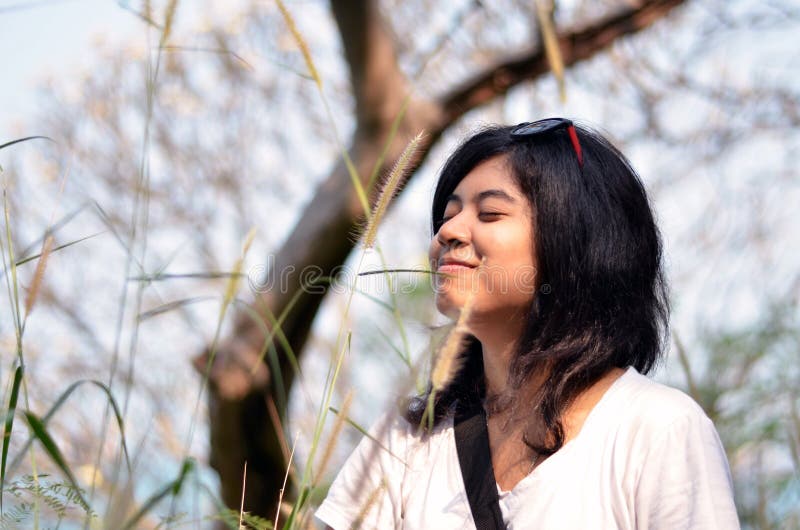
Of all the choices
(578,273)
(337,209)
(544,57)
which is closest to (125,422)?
(578,273)

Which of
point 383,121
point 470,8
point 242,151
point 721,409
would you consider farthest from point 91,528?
point 242,151

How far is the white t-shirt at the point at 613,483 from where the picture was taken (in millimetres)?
1425

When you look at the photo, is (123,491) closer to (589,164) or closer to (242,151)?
(589,164)

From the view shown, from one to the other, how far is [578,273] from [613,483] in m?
0.40

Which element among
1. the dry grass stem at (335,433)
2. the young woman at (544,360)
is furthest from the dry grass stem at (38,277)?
the young woman at (544,360)

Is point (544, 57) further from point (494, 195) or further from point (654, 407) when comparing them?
point (654, 407)

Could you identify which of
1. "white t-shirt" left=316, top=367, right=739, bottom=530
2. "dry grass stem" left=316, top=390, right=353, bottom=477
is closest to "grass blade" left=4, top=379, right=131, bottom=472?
"dry grass stem" left=316, top=390, right=353, bottom=477

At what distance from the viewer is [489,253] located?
1680 millimetres

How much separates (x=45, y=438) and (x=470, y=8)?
328 cm

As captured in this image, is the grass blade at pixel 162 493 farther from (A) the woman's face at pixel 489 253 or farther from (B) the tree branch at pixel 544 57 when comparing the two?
(B) the tree branch at pixel 544 57

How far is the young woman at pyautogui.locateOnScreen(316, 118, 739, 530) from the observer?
153 cm

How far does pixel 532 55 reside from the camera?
4465mm

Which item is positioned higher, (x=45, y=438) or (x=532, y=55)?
(x=532, y=55)

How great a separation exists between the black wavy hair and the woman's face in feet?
0.08
